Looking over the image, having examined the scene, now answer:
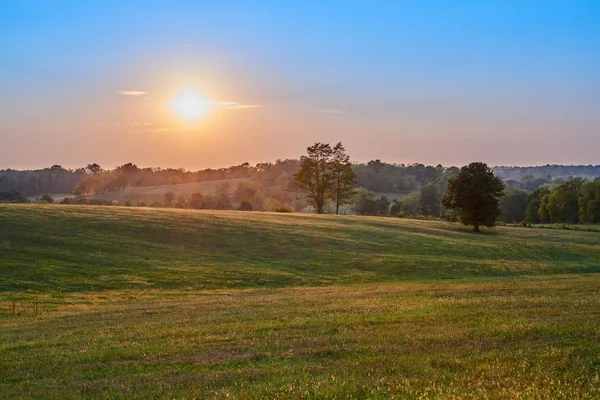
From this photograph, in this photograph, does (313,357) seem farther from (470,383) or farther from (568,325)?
(568,325)

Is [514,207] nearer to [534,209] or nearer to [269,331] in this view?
[534,209]

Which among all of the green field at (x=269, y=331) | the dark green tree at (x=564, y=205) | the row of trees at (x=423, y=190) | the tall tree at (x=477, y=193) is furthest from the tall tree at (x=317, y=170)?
the green field at (x=269, y=331)

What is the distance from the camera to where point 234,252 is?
5066 centimetres

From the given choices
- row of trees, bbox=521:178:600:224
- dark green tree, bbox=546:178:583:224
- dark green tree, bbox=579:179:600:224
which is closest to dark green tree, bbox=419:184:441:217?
row of trees, bbox=521:178:600:224

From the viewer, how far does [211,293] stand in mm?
32062

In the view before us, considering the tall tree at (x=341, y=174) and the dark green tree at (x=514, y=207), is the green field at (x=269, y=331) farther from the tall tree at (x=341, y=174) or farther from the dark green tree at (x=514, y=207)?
the dark green tree at (x=514, y=207)

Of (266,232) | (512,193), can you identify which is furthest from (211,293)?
(512,193)

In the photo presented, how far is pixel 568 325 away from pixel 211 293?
22.6 m

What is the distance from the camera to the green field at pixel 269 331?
9516mm

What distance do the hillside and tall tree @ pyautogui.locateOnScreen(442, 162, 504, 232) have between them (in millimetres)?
5063

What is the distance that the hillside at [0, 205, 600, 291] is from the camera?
1468 inches

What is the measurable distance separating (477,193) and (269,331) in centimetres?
6892

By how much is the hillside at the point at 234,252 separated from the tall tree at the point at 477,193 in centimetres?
506

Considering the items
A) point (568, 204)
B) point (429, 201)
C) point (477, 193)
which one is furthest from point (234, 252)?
point (429, 201)
